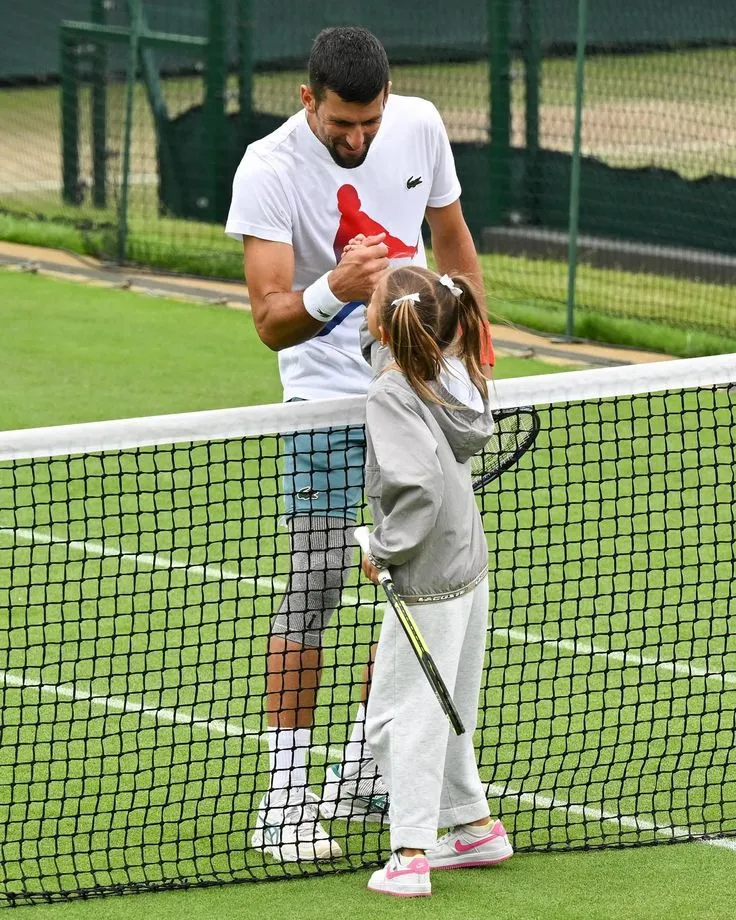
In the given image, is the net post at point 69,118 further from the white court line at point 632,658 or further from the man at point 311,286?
the man at point 311,286

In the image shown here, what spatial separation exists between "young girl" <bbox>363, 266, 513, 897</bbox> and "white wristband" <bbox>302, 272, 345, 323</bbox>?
0.16 meters

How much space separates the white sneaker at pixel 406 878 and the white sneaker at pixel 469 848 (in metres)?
0.17

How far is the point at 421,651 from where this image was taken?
4219 mm

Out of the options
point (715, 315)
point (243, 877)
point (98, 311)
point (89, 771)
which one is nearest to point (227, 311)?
point (98, 311)

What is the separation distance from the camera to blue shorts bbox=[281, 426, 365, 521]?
15.8ft

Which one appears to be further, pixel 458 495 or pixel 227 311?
pixel 227 311

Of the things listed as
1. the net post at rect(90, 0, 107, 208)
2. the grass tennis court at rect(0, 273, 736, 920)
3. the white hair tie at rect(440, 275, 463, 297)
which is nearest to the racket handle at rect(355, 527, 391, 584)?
the grass tennis court at rect(0, 273, 736, 920)

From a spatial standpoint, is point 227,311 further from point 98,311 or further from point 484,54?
point 484,54

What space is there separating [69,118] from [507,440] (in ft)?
34.8

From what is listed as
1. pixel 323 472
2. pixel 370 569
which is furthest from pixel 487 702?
pixel 370 569

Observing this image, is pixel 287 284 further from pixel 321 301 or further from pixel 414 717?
pixel 414 717

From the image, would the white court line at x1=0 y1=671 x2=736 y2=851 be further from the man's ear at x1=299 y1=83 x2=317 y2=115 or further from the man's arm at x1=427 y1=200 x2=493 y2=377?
the man's ear at x1=299 y1=83 x2=317 y2=115

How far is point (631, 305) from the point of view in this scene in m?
A: 12.3

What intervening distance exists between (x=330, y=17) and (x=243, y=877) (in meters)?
11.2
